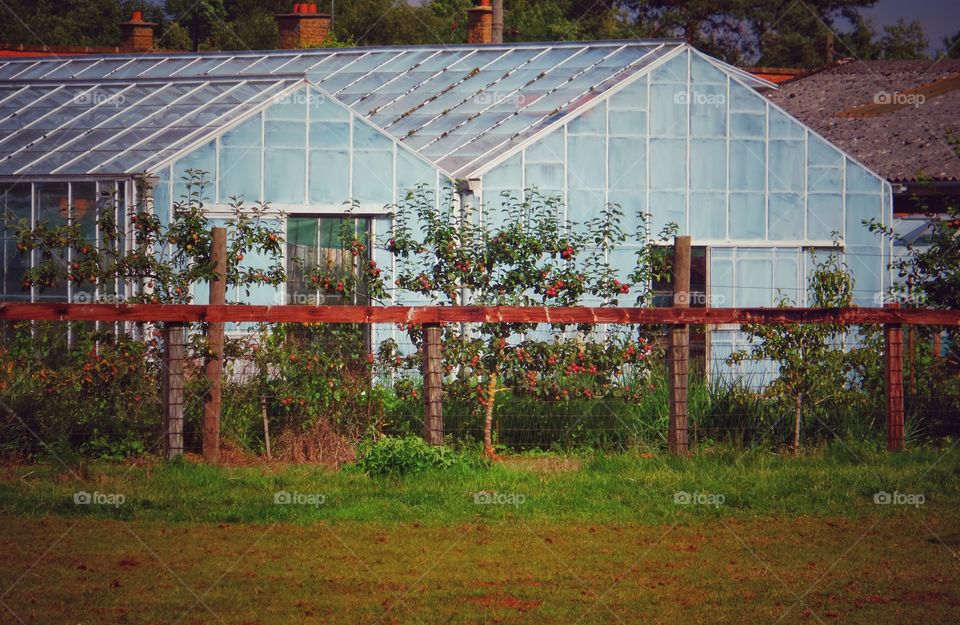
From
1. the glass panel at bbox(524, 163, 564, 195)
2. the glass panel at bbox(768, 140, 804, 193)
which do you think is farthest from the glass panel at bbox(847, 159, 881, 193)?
the glass panel at bbox(524, 163, 564, 195)

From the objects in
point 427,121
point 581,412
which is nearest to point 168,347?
point 581,412

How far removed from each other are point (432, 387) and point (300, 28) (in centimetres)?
2447

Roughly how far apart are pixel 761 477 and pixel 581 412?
2.41 metres

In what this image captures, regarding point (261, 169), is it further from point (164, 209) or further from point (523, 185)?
point (523, 185)

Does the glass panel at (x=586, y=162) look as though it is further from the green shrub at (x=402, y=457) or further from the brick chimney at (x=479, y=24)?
the brick chimney at (x=479, y=24)

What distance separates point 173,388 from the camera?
37.4 ft

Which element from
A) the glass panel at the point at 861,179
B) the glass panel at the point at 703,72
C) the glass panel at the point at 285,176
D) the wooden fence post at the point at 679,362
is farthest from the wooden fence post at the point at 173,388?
the glass panel at the point at 861,179

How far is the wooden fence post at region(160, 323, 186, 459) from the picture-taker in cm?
1129

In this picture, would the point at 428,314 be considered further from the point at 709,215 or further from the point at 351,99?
the point at 351,99

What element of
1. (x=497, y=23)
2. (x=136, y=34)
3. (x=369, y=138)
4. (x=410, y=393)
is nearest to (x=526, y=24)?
(x=497, y=23)

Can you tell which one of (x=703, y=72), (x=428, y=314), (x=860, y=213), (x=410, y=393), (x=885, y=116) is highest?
(x=885, y=116)

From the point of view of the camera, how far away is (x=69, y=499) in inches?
378

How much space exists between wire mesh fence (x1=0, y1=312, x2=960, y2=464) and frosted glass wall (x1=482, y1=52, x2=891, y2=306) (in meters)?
6.11

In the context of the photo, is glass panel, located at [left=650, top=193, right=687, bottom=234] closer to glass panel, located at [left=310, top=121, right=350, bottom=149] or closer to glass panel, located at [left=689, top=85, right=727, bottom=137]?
glass panel, located at [left=689, top=85, right=727, bottom=137]
